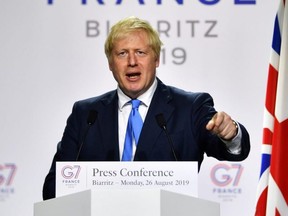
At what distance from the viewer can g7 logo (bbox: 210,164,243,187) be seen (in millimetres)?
4543

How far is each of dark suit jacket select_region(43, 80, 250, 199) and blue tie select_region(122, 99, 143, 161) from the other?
0.06m

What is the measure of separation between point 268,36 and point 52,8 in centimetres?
151

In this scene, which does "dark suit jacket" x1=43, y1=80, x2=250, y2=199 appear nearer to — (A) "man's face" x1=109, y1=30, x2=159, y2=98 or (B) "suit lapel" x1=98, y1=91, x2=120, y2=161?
(B) "suit lapel" x1=98, y1=91, x2=120, y2=161

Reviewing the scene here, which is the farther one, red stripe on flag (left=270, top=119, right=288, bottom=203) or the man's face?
red stripe on flag (left=270, top=119, right=288, bottom=203)

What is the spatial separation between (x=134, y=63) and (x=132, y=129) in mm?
385

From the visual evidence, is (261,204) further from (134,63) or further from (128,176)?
(128,176)

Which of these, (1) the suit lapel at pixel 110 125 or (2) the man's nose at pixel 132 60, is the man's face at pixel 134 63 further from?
(1) the suit lapel at pixel 110 125

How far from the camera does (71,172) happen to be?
2.96m

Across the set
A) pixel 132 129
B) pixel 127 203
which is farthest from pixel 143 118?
pixel 127 203

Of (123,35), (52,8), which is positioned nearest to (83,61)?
(52,8)

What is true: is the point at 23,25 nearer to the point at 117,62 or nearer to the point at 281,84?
the point at 117,62

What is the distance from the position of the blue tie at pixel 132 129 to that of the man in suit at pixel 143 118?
0.06ft

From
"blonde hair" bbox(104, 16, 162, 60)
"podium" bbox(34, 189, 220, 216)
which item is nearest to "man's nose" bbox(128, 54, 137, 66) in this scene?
"blonde hair" bbox(104, 16, 162, 60)

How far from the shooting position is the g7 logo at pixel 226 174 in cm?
454
